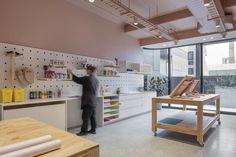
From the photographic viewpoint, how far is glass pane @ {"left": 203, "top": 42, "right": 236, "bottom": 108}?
6.25 metres

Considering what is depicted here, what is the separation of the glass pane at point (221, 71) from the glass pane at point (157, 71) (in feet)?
5.33

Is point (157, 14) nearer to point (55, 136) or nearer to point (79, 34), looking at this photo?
point (79, 34)

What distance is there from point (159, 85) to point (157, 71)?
0.73m

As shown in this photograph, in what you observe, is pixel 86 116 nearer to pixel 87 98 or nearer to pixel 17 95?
pixel 87 98

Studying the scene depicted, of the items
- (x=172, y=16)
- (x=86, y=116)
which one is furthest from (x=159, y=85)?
(x=86, y=116)

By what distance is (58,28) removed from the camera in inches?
159

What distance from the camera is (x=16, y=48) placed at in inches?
130

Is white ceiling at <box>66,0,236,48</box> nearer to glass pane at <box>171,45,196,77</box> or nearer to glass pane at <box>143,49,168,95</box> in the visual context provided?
glass pane at <box>171,45,196,77</box>

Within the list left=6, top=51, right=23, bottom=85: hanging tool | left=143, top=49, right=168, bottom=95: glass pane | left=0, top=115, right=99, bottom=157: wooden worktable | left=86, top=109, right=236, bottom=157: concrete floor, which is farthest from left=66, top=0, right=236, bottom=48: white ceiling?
left=0, top=115, right=99, bottom=157: wooden worktable

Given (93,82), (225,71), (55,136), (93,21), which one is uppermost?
(93,21)

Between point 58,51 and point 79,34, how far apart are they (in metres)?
0.84

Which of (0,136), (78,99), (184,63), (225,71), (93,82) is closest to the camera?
(0,136)

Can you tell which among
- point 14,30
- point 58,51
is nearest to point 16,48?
point 14,30

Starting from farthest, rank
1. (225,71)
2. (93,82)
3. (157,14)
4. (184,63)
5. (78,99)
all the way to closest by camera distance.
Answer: (184,63) < (225,71) < (157,14) < (78,99) < (93,82)
